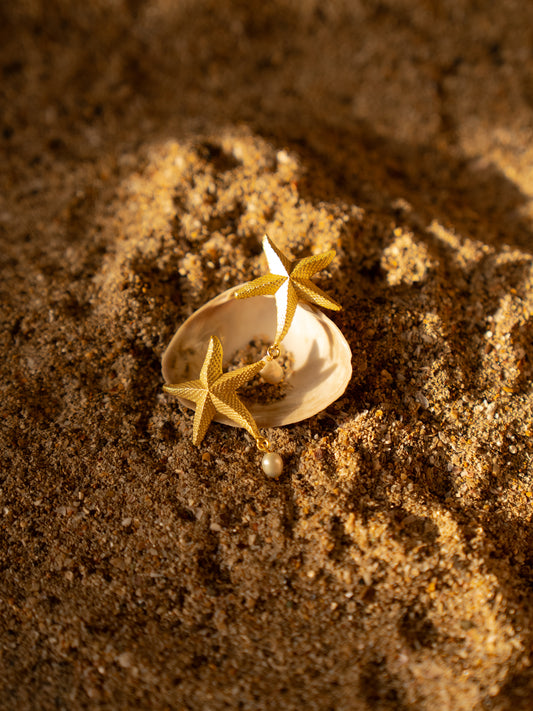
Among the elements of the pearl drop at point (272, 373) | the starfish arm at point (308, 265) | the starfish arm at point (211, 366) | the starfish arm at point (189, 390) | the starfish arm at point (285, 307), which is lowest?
the pearl drop at point (272, 373)

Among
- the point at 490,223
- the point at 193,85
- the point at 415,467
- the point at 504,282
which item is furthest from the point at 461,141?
the point at 415,467

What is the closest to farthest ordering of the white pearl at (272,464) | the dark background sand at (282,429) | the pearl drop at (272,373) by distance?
the dark background sand at (282,429) → the white pearl at (272,464) → the pearl drop at (272,373)

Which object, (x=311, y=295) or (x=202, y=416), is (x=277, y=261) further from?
(x=202, y=416)

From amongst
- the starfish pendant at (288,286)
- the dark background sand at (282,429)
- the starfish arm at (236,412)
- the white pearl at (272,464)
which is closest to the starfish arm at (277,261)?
the starfish pendant at (288,286)

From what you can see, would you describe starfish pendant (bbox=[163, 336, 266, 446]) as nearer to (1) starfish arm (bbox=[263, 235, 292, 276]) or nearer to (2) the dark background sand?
(2) the dark background sand

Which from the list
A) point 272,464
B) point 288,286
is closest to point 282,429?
point 272,464

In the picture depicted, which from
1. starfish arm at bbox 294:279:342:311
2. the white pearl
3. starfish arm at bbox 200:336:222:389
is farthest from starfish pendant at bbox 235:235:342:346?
the white pearl

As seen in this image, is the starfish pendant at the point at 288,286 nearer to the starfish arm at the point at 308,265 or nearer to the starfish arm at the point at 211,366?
the starfish arm at the point at 308,265
